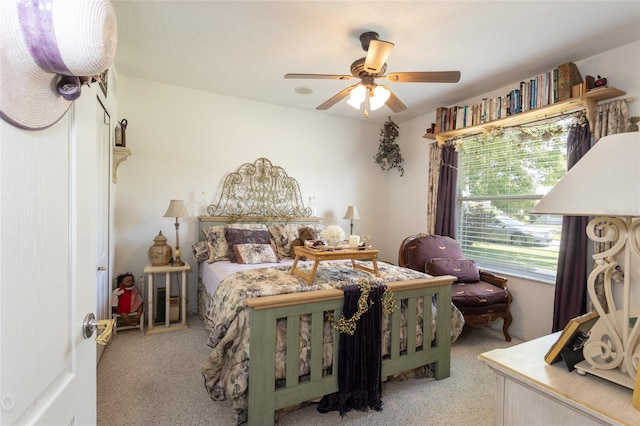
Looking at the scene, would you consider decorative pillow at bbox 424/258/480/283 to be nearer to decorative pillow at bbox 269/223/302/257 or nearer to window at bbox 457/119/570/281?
window at bbox 457/119/570/281

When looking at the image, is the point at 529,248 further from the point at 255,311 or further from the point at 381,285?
the point at 255,311

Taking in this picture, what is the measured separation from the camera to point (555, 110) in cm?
283

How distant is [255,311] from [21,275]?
1.21 metres

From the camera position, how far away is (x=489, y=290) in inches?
118

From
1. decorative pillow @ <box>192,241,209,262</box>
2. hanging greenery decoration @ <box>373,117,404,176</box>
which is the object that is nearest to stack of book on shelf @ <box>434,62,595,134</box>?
hanging greenery decoration @ <box>373,117,404,176</box>

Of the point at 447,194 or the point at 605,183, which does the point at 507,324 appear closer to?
the point at 447,194

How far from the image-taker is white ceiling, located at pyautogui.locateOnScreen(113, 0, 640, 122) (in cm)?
208

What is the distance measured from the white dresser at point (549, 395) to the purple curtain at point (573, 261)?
210 cm

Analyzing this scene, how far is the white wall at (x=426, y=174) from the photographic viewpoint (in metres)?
2.49

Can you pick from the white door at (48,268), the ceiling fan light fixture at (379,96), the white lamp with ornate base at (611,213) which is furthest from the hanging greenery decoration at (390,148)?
the white door at (48,268)

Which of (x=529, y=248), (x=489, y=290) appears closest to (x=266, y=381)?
(x=489, y=290)

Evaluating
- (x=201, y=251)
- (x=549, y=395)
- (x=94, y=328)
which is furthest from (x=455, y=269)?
(x=94, y=328)

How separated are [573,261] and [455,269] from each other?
38.4 inches

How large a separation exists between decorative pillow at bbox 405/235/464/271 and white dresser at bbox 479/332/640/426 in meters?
2.26
